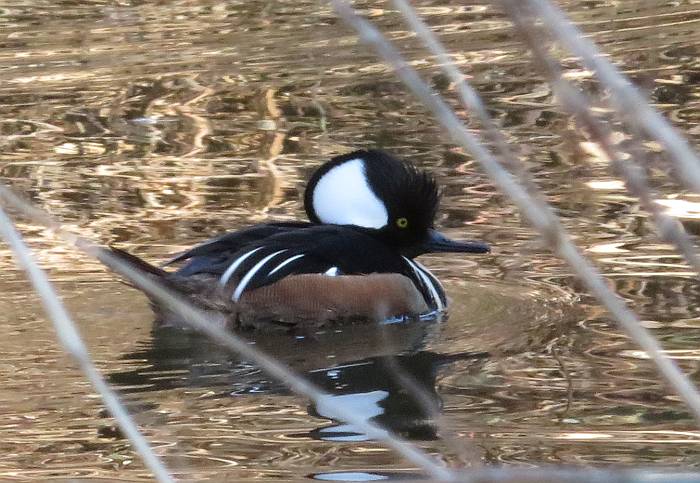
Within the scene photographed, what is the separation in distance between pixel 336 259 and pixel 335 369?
81 cm

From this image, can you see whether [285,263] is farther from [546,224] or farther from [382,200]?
[546,224]

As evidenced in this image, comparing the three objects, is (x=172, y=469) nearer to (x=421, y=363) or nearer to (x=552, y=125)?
(x=421, y=363)

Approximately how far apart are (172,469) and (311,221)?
247cm

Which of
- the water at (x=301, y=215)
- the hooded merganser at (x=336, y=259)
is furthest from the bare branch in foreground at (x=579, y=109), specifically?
the hooded merganser at (x=336, y=259)

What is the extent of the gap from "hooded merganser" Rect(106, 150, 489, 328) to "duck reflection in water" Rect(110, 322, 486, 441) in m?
0.11

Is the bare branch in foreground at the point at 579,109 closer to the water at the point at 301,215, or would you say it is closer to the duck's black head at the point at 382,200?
the water at the point at 301,215

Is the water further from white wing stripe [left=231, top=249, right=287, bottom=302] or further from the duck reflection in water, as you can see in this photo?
white wing stripe [left=231, top=249, right=287, bottom=302]

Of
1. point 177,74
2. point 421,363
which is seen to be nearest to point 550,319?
point 421,363

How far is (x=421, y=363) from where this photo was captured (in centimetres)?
535

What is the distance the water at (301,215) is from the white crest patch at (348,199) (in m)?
0.49

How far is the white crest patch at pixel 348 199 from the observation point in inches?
245

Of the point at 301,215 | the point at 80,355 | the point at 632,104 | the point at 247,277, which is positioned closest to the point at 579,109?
the point at 632,104

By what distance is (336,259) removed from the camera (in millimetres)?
5988

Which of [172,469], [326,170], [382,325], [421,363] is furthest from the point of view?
[326,170]
